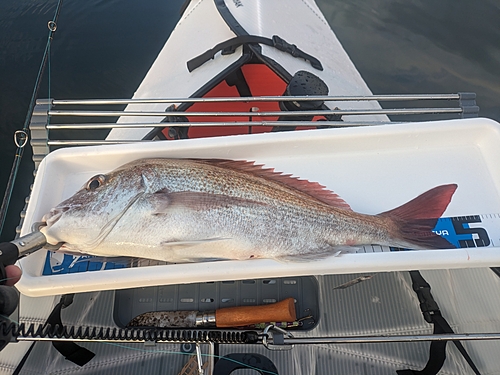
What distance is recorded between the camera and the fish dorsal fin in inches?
64.8

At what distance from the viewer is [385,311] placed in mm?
2152

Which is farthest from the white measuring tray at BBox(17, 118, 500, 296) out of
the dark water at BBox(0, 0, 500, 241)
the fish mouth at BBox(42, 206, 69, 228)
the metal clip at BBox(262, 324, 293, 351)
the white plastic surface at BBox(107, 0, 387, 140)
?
the dark water at BBox(0, 0, 500, 241)

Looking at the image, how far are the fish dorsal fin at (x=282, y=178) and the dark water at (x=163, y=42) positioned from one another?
3405mm

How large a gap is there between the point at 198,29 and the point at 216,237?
8.80ft

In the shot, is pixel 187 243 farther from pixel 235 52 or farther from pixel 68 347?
pixel 235 52

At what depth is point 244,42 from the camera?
2.55 m

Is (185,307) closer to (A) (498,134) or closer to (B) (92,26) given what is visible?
(A) (498,134)

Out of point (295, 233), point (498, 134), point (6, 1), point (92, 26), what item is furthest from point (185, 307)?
point (6, 1)

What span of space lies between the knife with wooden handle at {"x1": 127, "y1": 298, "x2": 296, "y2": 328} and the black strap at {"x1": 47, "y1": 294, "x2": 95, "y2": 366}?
298mm

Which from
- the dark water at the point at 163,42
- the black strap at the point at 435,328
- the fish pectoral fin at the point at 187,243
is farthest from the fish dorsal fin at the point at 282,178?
the dark water at the point at 163,42

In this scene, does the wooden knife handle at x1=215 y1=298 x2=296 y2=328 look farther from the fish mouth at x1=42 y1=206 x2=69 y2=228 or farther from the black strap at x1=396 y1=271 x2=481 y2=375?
the fish mouth at x1=42 y1=206 x2=69 y2=228

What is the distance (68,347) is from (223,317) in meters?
0.87

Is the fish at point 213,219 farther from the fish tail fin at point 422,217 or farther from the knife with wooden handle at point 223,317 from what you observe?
the knife with wooden handle at point 223,317

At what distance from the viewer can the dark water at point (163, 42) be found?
4.53m
